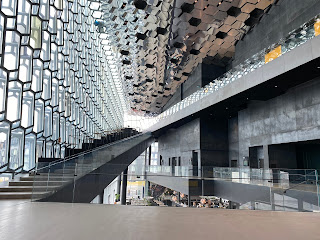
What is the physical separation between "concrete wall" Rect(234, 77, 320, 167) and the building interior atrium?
69mm

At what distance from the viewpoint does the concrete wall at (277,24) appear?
11.3 metres

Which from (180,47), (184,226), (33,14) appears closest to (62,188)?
(184,226)

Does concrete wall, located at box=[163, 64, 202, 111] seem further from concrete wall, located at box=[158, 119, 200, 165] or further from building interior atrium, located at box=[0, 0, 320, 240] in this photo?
concrete wall, located at box=[158, 119, 200, 165]

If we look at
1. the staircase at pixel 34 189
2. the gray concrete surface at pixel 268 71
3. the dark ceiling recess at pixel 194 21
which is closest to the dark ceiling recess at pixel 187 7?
the dark ceiling recess at pixel 194 21

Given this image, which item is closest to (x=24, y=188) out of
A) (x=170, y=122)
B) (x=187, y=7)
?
(x=187, y=7)

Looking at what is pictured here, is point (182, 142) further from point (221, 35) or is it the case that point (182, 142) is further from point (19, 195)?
point (19, 195)

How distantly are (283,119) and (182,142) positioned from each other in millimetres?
11863

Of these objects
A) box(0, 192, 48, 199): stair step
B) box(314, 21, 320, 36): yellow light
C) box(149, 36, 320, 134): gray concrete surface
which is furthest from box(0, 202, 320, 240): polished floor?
box(314, 21, 320, 36): yellow light

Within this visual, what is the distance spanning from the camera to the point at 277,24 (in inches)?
529

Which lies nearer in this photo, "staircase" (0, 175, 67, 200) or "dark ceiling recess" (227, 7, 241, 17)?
"staircase" (0, 175, 67, 200)

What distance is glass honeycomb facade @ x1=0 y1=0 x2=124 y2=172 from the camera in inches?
270

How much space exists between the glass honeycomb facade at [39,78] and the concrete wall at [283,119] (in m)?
10.4

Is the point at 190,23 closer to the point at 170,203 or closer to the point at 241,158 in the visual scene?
the point at 241,158

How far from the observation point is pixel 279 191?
580cm
